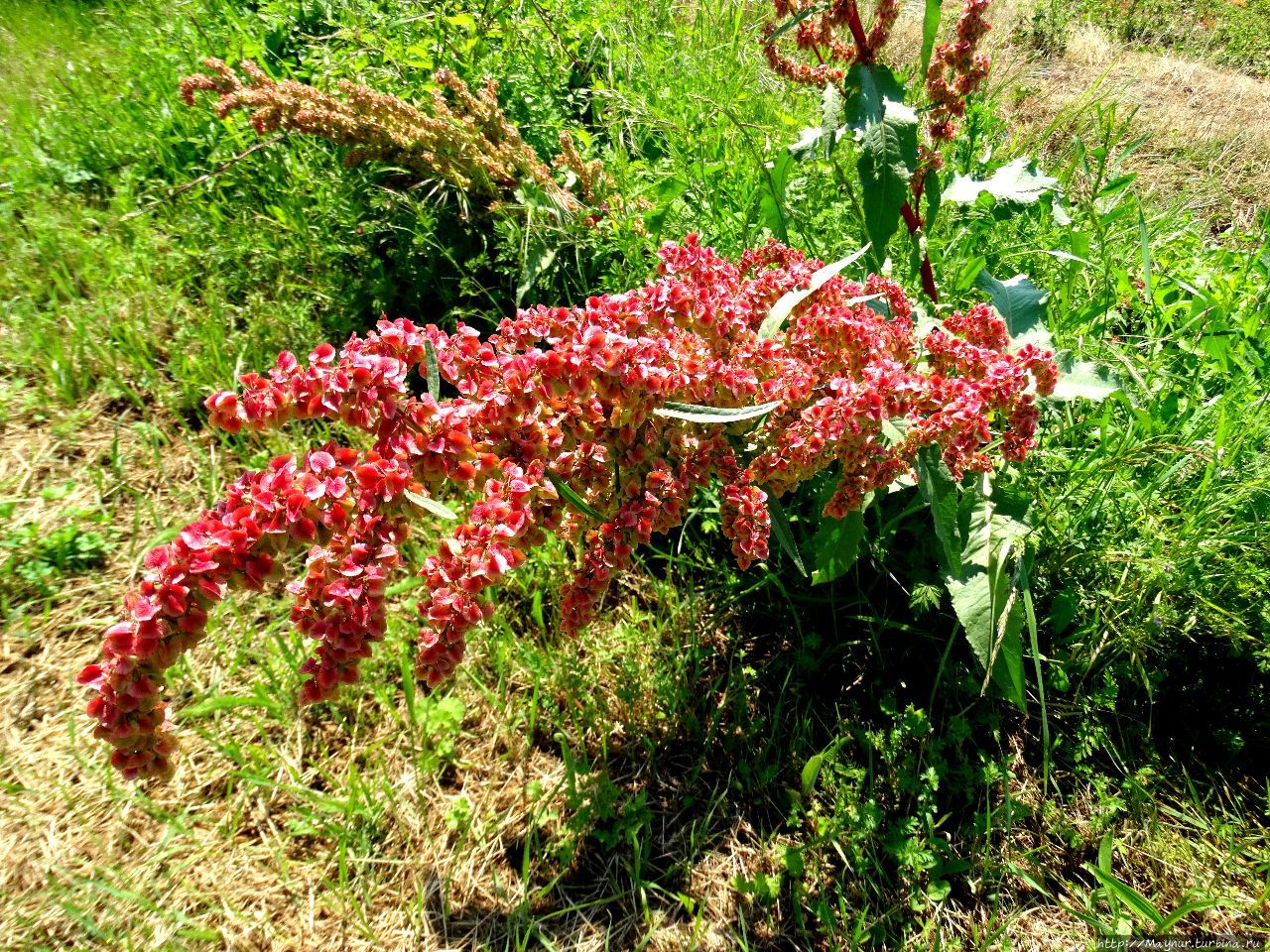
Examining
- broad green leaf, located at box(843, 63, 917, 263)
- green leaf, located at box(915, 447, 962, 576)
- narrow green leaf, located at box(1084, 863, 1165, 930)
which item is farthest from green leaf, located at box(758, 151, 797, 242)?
narrow green leaf, located at box(1084, 863, 1165, 930)

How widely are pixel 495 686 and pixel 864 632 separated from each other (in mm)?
931

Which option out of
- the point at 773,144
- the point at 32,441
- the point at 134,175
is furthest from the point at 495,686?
the point at 134,175

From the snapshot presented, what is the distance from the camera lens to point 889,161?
1.62 meters

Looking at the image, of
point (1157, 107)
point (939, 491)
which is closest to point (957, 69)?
point (939, 491)

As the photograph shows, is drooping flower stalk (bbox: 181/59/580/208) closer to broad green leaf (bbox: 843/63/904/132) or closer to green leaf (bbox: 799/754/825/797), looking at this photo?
broad green leaf (bbox: 843/63/904/132)

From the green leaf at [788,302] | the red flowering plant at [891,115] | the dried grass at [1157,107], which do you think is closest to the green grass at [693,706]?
the red flowering plant at [891,115]

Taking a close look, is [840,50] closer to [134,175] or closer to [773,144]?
[773,144]

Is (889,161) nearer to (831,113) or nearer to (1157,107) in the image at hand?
(831,113)

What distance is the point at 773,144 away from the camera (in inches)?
110

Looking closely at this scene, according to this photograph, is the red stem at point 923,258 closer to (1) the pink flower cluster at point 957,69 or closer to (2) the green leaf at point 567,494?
(1) the pink flower cluster at point 957,69

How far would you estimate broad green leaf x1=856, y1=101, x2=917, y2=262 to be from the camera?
5.28 ft

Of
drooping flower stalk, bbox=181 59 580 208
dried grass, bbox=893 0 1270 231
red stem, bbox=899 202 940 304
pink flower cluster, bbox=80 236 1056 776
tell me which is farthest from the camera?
dried grass, bbox=893 0 1270 231

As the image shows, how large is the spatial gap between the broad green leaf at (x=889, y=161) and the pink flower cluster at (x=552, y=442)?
24 centimetres

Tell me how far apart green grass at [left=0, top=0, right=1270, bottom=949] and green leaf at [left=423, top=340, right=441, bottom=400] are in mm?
840
